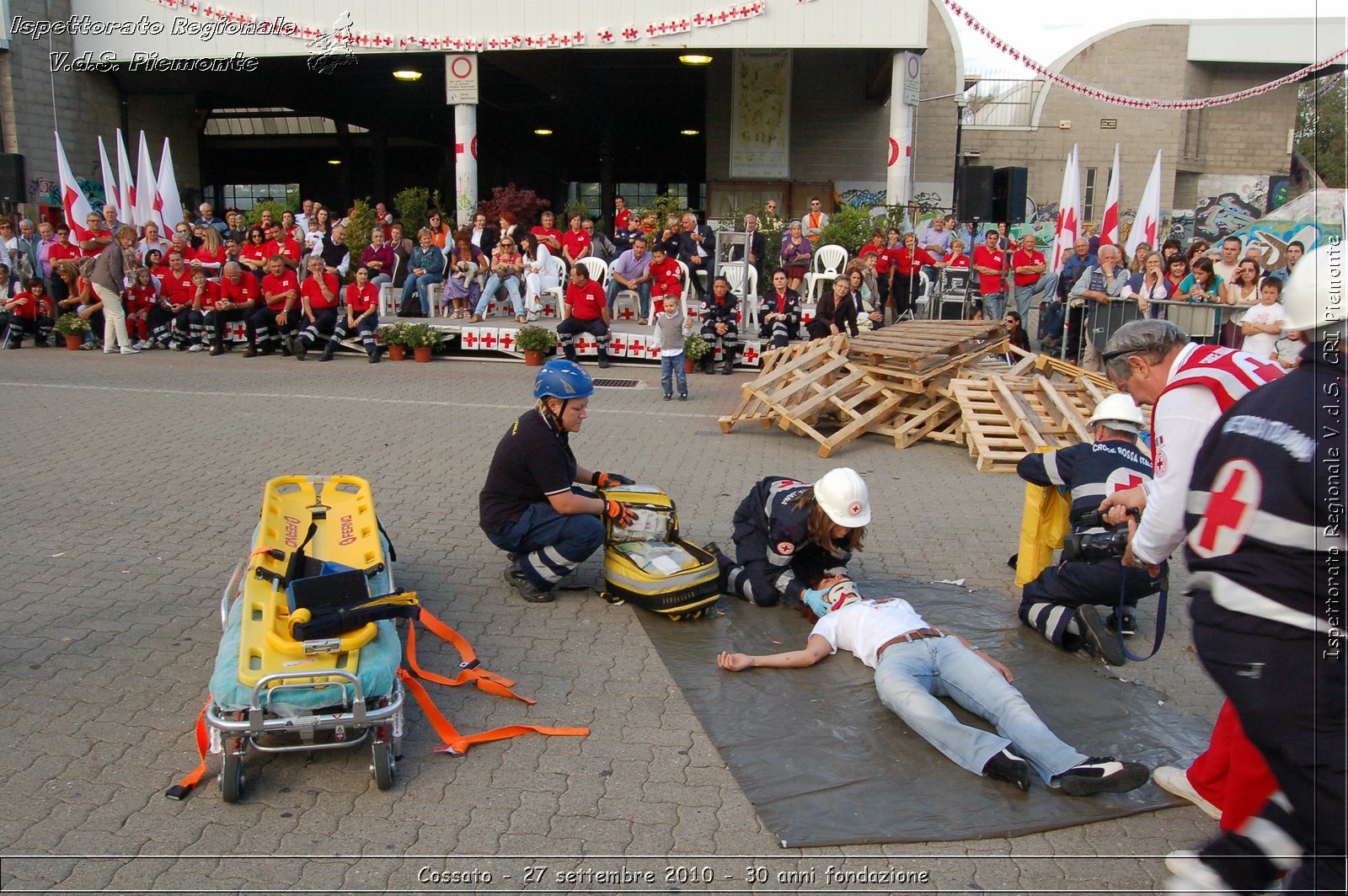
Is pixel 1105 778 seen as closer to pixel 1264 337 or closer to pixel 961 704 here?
pixel 961 704

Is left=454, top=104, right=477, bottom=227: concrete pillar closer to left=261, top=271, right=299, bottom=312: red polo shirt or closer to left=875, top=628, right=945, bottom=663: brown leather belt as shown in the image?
left=261, top=271, right=299, bottom=312: red polo shirt

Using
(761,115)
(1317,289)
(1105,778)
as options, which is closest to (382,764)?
(1105,778)

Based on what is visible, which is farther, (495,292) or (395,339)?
(495,292)

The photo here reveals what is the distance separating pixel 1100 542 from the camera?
5.11m

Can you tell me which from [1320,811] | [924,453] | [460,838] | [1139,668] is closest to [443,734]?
[460,838]

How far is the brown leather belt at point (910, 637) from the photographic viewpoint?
4.51 metres

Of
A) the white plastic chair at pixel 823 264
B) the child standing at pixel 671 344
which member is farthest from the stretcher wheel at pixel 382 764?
the white plastic chair at pixel 823 264

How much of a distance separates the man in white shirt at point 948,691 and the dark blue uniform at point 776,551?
38 cm

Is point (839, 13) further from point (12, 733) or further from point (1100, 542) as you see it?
point (12, 733)

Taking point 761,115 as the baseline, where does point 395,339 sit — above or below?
below

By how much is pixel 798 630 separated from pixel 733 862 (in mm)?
2056

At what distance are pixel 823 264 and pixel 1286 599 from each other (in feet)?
51.2

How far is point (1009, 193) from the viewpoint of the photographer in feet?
46.3

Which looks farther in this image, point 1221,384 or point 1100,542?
point 1100,542
